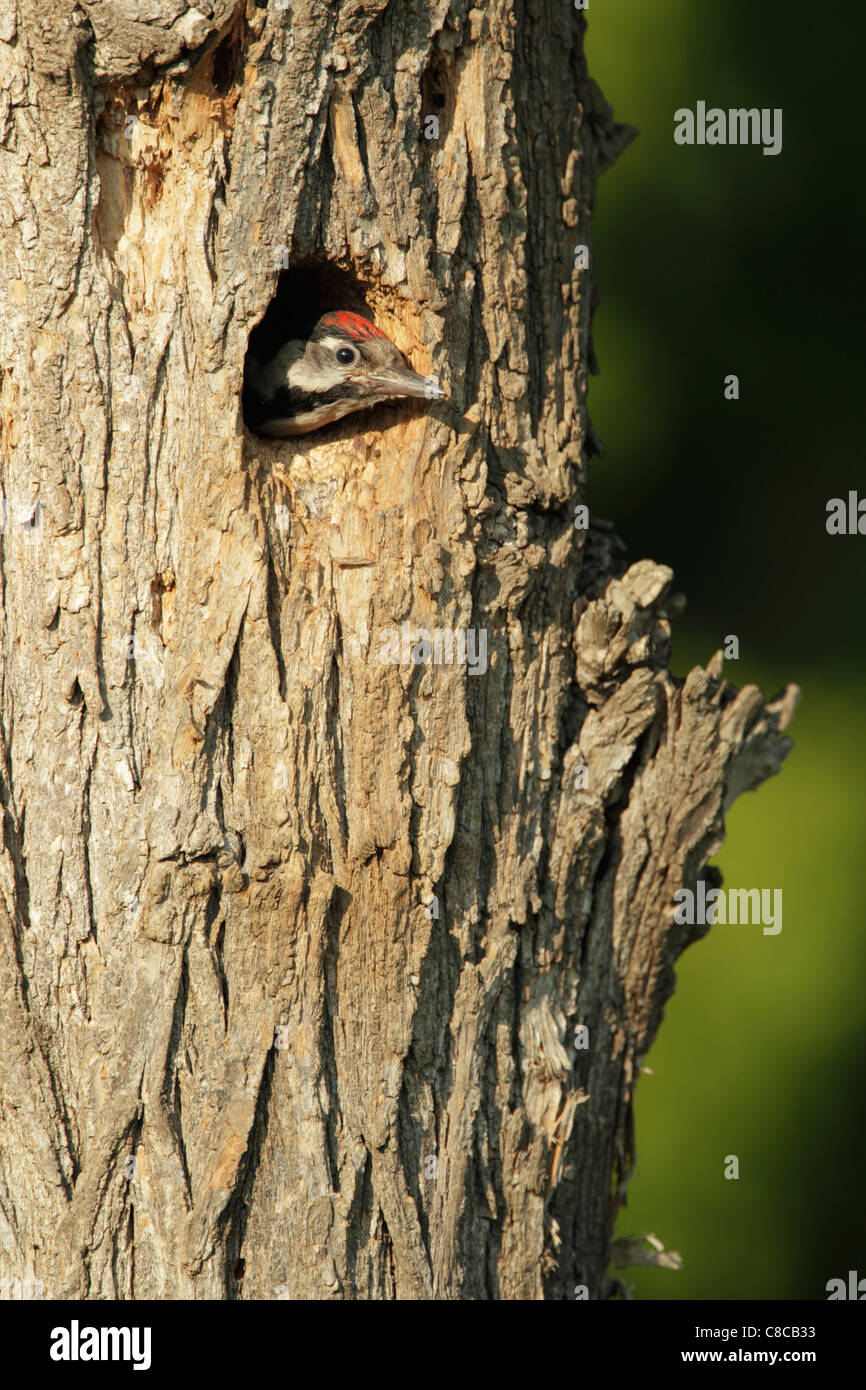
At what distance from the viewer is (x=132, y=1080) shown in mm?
2365

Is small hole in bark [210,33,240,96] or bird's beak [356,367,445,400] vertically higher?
small hole in bark [210,33,240,96]

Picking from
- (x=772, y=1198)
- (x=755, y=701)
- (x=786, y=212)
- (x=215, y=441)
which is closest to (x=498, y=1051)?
(x=755, y=701)

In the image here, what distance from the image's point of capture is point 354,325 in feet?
8.77

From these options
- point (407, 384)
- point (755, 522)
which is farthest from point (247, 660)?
point (755, 522)

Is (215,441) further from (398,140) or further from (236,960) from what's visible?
(236,960)

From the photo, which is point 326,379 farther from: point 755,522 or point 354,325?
point 755,522

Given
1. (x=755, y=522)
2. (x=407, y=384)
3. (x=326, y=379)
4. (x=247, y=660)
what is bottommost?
(x=247, y=660)

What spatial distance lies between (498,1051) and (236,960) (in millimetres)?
609

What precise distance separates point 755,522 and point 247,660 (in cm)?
334

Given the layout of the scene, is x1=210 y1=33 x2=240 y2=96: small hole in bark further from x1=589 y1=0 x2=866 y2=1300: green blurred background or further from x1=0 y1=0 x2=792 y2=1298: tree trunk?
x1=589 y1=0 x2=866 y2=1300: green blurred background

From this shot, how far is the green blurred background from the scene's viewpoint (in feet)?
15.5

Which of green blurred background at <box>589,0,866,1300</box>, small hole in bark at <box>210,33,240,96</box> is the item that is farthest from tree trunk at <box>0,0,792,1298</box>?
green blurred background at <box>589,0,866,1300</box>

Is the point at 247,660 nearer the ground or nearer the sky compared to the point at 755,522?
nearer the ground

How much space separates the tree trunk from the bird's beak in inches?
2.5
